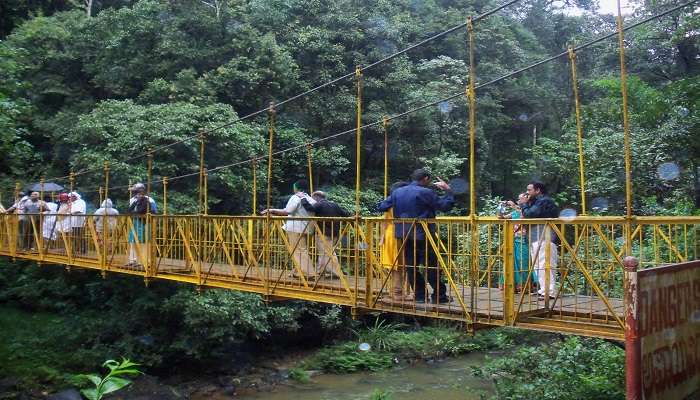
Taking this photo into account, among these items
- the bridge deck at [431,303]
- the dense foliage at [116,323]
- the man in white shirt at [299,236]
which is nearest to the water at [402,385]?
the dense foliage at [116,323]

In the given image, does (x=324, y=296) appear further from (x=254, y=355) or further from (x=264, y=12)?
(x=264, y=12)

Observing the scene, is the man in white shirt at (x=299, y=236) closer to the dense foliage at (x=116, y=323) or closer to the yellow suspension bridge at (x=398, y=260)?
the yellow suspension bridge at (x=398, y=260)

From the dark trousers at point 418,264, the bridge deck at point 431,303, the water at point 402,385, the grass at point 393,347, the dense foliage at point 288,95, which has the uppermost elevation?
the dense foliage at point 288,95

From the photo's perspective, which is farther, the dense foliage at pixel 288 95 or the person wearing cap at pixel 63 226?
the dense foliage at pixel 288 95

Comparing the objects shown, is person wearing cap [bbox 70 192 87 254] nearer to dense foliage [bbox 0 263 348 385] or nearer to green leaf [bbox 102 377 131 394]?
dense foliage [bbox 0 263 348 385]

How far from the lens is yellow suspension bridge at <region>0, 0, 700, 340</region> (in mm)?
3678

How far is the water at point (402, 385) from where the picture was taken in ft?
31.6

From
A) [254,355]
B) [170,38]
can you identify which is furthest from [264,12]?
[254,355]

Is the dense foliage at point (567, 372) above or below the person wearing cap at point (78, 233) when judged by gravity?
below

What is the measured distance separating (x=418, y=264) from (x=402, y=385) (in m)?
6.37

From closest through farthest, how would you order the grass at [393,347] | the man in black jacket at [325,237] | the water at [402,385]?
the man in black jacket at [325,237], the water at [402,385], the grass at [393,347]

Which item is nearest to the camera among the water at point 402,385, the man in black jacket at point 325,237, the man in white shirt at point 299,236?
the man in black jacket at point 325,237

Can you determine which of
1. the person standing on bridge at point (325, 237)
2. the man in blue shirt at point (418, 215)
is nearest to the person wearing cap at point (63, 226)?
the person standing on bridge at point (325, 237)

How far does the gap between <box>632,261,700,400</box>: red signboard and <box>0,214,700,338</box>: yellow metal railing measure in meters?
0.24
